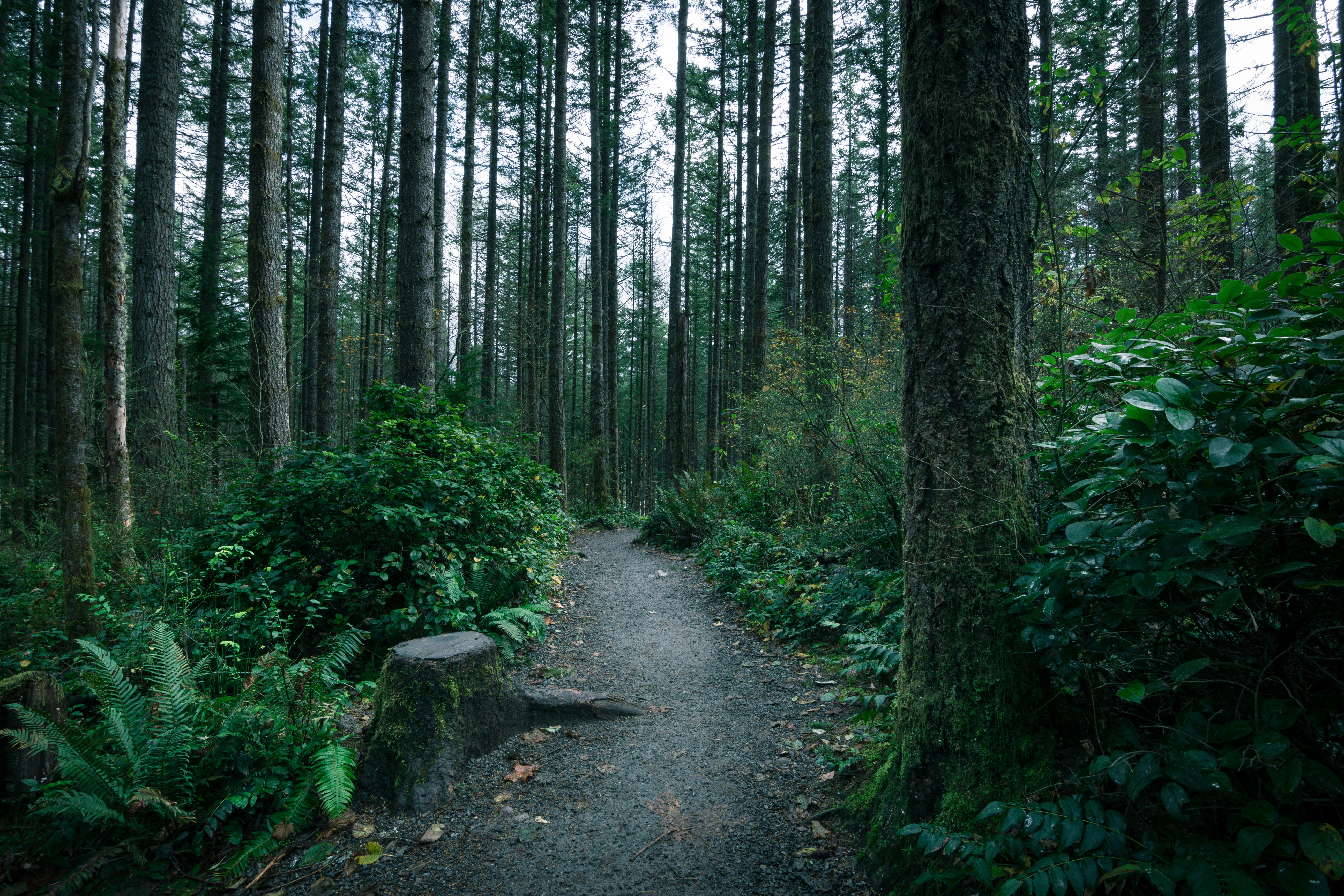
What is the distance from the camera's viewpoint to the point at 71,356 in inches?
171

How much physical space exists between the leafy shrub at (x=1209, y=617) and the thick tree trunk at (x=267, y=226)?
8547 mm

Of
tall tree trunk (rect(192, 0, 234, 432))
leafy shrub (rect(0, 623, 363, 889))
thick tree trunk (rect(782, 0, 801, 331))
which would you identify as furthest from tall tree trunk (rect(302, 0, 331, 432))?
leafy shrub (rect(0, 623, 363, 889))

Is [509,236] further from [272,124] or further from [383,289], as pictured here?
[272,124]

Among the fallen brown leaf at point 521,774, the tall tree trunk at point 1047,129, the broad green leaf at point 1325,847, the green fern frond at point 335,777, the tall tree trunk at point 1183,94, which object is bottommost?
the fallen brown leaf at point 521,774

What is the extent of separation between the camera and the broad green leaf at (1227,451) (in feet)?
4.58

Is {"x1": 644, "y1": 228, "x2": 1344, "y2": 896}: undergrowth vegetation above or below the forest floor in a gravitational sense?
above

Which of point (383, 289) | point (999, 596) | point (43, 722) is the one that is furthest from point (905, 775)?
point (383, 289)

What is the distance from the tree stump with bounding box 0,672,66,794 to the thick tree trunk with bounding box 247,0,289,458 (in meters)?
4.70

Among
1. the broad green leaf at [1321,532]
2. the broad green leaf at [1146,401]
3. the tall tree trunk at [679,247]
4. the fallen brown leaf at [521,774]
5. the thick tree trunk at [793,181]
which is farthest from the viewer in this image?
the tall tree trunk at [679,247]

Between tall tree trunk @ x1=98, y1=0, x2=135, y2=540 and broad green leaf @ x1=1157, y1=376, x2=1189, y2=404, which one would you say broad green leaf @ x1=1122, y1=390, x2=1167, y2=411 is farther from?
tall tree trunk @ x1=98, y1=0, x2=135, y2=540

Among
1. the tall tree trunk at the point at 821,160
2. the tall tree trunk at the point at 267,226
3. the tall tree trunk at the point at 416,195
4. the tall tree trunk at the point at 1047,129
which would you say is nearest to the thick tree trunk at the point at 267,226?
the tall tree trunk at the point at 267,226

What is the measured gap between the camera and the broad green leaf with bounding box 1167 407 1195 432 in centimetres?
147

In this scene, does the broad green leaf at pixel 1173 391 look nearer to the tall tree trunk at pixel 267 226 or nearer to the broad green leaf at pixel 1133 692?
the broad green leaf at pixel 1133 692

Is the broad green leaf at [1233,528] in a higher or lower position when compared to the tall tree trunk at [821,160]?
lower
